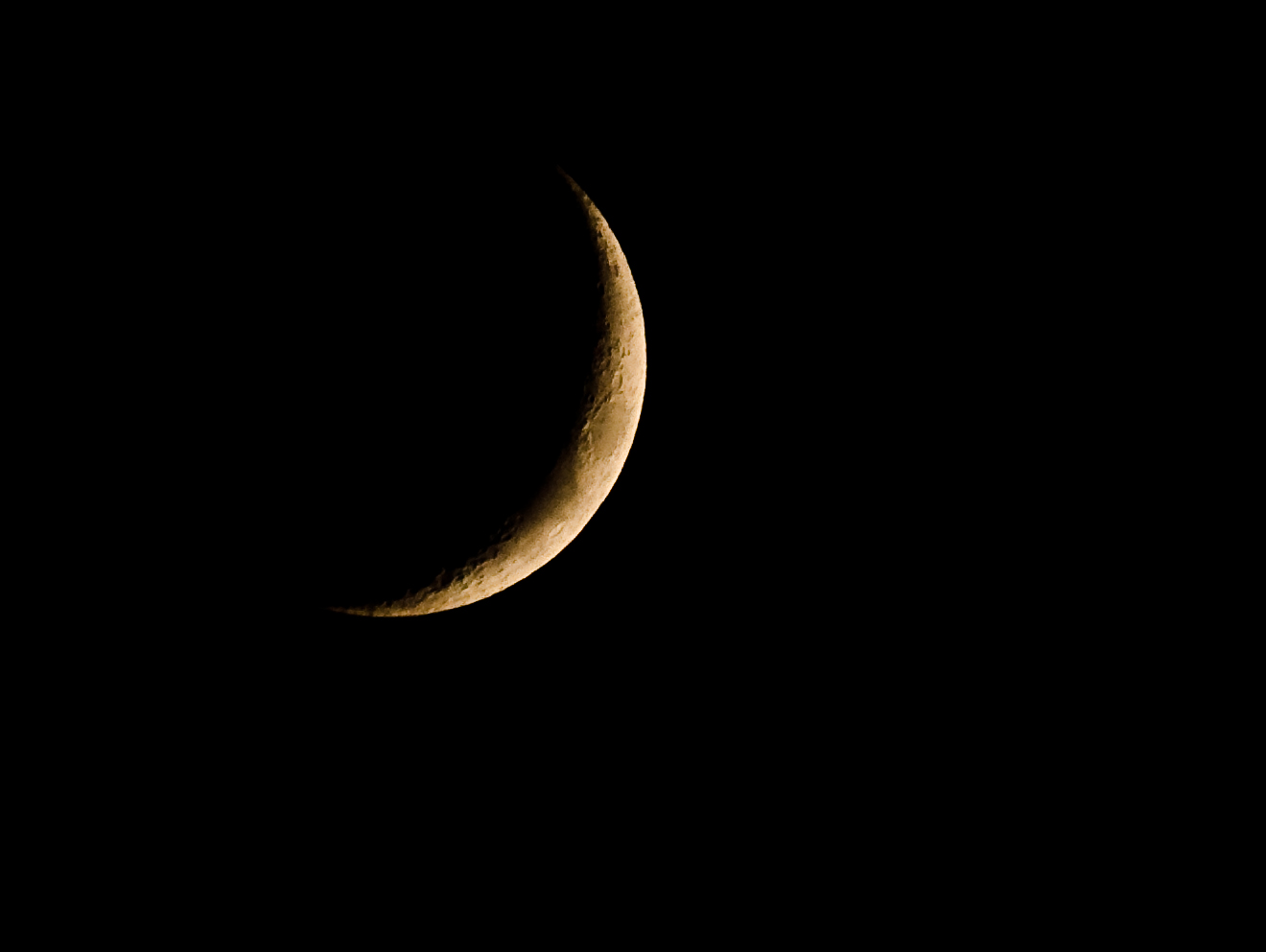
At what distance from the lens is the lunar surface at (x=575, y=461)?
1.14m

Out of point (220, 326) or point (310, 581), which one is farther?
point (310, 581)

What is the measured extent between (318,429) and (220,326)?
168 millimetres

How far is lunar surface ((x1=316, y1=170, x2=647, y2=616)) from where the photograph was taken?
Result: 1141mm

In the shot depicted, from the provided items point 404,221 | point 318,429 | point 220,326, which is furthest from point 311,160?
point 318,429

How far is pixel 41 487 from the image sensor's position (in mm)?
Result: 973

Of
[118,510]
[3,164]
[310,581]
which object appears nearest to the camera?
[3,164]

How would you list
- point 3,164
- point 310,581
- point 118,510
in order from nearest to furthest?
point 3,164
point 118,510
point 310,581

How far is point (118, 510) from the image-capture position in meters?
1.01

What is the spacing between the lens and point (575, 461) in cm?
121

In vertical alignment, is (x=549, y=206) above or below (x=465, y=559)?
above

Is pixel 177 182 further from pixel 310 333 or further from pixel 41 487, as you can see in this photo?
pixel 41 487

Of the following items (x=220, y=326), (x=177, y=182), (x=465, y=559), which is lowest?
(x=465, y=559)

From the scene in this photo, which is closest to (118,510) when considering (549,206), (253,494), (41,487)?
(41,487)

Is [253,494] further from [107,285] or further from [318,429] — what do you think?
[107,285]
